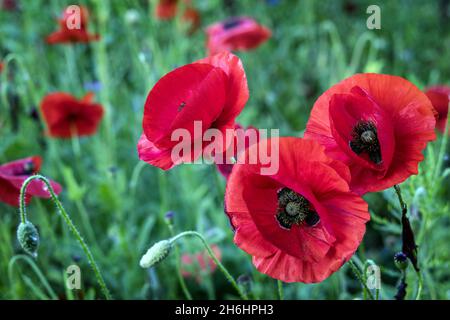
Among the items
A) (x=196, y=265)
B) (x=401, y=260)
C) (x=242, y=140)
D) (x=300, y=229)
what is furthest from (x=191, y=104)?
(x=196, y=265)

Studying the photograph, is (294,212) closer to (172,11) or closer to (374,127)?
(374,127)

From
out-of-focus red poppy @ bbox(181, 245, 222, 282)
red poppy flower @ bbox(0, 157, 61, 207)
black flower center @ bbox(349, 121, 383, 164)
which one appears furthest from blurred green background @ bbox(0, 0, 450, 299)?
black flower center @ bbox(349, 121, 383, 164)

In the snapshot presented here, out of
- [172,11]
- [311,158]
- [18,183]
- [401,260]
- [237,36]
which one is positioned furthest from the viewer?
[172,11]

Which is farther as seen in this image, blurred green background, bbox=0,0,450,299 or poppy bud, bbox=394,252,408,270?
blurred green background, bbox=0,0,450,299

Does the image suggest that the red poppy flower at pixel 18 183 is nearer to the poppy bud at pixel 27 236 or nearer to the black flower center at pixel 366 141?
the poppy bud at pixel 27 236

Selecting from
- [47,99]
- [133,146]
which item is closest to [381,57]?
[133,146]

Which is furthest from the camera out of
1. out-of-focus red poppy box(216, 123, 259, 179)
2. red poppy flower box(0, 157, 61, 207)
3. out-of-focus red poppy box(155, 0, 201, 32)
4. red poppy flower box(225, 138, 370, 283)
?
out-of-focus red poppy box(155, 0, 201, 32)

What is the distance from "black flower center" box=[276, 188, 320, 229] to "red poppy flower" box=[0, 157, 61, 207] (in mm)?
436

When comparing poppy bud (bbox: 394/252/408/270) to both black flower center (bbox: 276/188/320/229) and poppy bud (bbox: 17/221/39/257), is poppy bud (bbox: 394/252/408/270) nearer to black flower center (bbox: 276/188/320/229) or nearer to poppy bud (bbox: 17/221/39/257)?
black flower center (bbox: 276/188/320/229)

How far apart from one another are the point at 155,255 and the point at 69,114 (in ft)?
3.47

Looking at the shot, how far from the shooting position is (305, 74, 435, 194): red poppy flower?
0.77m

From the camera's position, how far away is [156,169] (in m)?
2.14

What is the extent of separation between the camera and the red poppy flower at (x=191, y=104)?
814 millimetres

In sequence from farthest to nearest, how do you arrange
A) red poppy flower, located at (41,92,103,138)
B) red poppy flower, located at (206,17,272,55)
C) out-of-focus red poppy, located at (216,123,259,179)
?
red poppy flower, located at (206,17,272,55)
red poppy flower, located at (41,92,103,138)
out-of-focus red poppy, located at (216,123,259,179)
